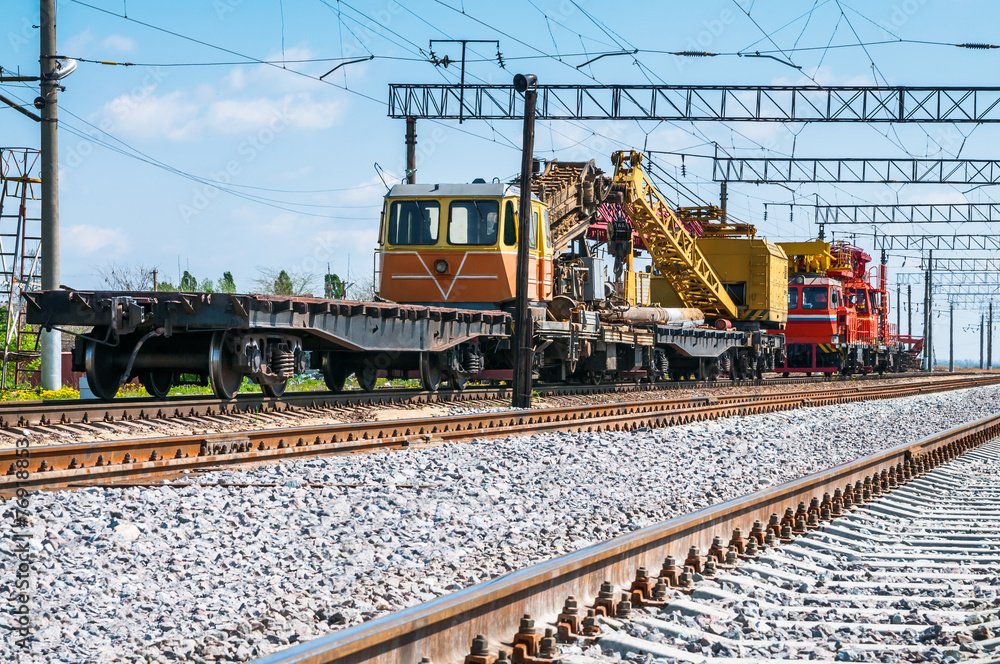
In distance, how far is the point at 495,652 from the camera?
3.77 m

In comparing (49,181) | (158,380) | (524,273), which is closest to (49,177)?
(49,181)

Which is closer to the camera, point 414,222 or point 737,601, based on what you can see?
point 737,601

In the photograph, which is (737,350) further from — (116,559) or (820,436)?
(116,559)

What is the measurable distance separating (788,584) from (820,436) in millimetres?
8350

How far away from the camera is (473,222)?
17719mm

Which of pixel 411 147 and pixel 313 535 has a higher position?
pixel 411 147

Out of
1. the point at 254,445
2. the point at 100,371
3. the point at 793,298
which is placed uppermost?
the point at 793,298

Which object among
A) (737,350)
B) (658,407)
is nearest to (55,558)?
(658,407)

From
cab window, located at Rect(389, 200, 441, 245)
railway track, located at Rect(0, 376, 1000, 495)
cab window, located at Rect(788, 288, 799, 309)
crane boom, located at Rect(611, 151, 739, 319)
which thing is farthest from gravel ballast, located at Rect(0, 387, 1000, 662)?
cab window, located at Rect(788, 288, 799, 309)

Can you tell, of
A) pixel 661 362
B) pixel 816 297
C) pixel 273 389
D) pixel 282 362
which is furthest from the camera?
pixel 816 297

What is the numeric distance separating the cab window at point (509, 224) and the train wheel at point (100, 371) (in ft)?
22.7

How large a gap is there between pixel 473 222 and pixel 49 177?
21.7 feet

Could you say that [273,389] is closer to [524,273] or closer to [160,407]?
[160,407]

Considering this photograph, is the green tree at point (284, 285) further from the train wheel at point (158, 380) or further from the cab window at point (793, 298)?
the train wheel at point (158, 380)
